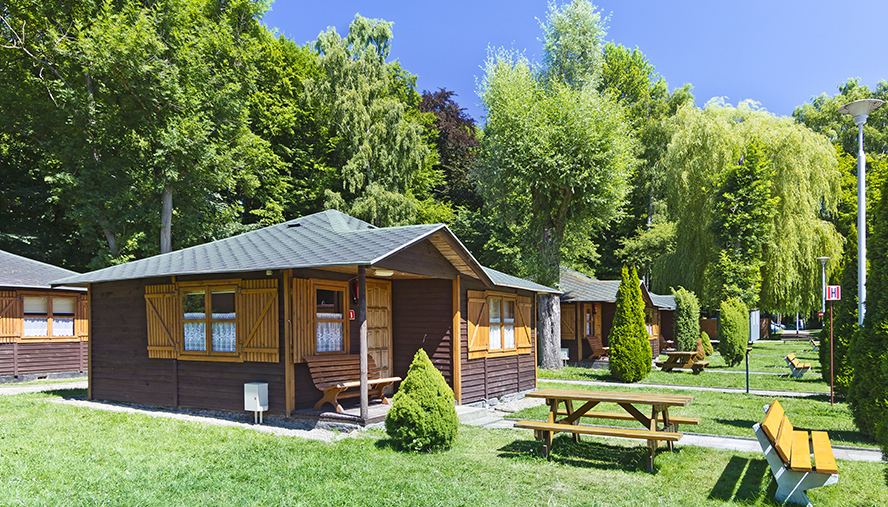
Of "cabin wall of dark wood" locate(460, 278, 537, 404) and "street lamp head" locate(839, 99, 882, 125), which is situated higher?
"street lamp head" locate(839, 99, 882, 125)

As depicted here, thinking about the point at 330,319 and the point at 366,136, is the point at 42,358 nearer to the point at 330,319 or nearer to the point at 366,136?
the point at 330,319

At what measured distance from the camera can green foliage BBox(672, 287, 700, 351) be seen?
2489 centimetres

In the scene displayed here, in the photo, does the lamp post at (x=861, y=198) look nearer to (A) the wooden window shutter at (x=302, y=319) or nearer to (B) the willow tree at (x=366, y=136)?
(A) the wooden window shutter at (x=302, y=319)

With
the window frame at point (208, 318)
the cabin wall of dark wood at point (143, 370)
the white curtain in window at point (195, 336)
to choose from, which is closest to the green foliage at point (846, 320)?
the cabin wall of dark wood at point (143, 370)

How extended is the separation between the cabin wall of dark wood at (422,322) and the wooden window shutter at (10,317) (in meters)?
11.7

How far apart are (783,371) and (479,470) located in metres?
17.8

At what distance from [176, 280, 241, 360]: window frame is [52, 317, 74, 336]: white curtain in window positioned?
31.9 ft

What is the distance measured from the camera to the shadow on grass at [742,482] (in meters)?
6.04

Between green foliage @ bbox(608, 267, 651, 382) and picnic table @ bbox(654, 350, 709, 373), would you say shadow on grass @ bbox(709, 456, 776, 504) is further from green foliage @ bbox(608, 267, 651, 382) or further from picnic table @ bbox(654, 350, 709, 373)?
picnic table @ bbox(654, 350, 709, 373)

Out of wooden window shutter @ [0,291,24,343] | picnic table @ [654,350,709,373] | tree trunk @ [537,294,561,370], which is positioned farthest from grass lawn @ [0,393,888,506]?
picnic table @ [654,350,709,373]

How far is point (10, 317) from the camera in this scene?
55.4ft

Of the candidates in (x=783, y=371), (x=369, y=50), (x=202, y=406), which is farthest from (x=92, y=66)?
(x=783, y=371)

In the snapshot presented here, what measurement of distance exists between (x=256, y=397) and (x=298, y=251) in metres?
2.56

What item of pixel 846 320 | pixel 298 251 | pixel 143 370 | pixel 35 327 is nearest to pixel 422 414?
pixel 298 251
